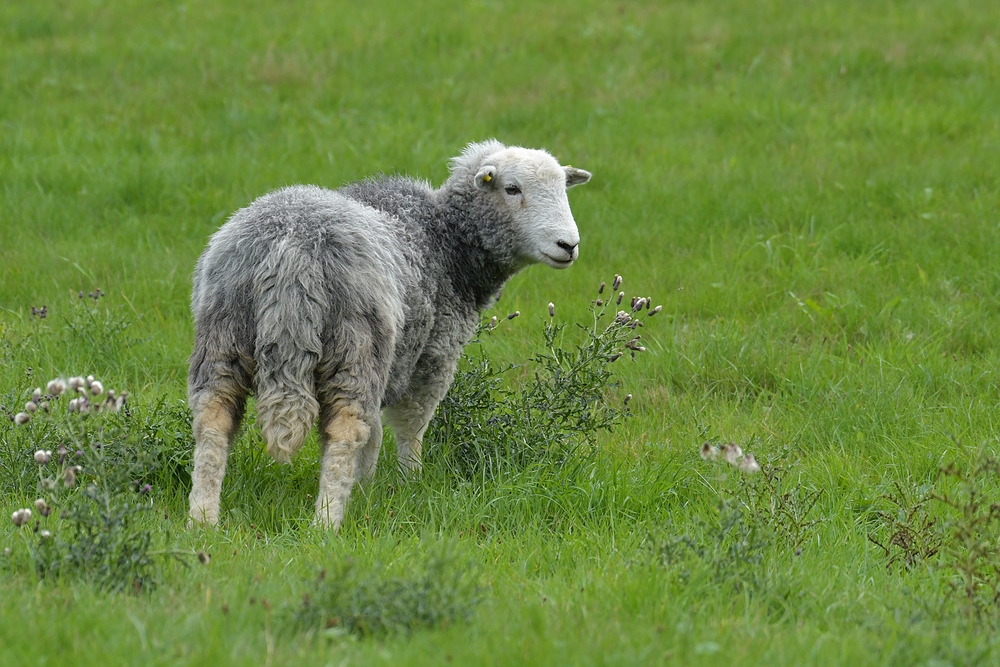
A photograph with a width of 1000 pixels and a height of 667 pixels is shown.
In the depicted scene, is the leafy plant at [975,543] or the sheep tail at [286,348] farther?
the sheep tail at [286,348]

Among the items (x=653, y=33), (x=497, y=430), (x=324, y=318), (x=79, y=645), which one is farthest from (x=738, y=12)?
(x=79, y=645)

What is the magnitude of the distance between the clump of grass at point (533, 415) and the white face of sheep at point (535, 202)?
1.01ft

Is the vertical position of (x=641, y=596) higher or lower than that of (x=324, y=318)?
lower

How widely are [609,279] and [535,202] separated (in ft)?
8.25

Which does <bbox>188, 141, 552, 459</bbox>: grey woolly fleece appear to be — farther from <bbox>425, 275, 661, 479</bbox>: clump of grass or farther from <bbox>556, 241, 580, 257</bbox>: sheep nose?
<bbox>556, 241, 580, 257</bbox>: sheep nose

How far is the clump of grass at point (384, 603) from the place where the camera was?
366cm

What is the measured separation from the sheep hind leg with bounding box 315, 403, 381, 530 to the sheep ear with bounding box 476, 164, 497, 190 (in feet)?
5.41

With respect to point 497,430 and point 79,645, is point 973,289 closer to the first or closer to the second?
point 497,430

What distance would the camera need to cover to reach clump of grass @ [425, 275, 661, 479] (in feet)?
18.5

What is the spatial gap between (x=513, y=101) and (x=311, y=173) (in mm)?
2723

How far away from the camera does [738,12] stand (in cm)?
1411

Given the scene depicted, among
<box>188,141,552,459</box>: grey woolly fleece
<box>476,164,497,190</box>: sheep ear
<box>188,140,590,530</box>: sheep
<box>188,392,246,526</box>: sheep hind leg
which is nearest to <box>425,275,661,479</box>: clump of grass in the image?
<box>188,140,590,530</box>: sheep

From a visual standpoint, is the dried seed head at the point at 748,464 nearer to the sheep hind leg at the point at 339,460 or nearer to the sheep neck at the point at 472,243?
the sheep hind leg at the point at 339,460

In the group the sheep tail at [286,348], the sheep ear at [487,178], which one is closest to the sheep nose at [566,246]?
the sheep ear at [487,178]
